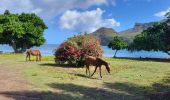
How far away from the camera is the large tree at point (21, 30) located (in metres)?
79.5

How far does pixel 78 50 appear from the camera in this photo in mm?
36219

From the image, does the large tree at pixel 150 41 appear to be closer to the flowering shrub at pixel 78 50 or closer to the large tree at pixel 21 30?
the large tree at pixel 21 30

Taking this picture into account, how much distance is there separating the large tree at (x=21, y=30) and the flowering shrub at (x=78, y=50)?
41.1 metres

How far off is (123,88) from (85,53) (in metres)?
12.9

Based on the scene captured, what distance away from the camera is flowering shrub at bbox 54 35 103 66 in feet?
119

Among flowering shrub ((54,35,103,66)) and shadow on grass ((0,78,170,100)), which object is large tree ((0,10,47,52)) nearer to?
flowering shrub ((54,35,103,66))

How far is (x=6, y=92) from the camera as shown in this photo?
63.7 feet

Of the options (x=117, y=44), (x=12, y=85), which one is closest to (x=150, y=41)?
(x=117, y=44)

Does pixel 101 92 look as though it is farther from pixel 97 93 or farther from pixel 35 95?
pixel 35 95

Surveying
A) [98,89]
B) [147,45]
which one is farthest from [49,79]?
[147,45]

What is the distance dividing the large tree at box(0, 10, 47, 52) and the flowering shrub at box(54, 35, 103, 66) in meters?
41.1

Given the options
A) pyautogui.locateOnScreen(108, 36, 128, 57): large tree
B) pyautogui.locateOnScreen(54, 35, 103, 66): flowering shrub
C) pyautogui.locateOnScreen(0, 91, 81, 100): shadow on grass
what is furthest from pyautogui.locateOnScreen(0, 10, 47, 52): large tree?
pyautogui.locateOnScreen(0, 91, 81, 100): shadow on grass

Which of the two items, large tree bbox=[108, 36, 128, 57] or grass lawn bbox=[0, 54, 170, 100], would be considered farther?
large tree bbox=[108, 36, 128, 57]

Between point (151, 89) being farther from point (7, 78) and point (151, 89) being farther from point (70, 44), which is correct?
point (70, 44)
